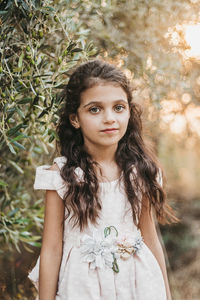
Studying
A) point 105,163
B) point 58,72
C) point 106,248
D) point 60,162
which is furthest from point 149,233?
point 58,72

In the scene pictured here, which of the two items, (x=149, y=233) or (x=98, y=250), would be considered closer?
(x=98, y=250)

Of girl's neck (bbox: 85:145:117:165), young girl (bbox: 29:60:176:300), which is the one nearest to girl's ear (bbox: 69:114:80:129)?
young girl (bbox: 29:60:176:300)

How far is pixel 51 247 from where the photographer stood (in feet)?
4.53

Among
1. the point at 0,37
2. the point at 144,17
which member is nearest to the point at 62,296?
the point at 0,37

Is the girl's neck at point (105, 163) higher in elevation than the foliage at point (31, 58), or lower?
lower

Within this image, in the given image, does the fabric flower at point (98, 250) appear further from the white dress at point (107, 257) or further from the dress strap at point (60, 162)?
the dress strap at point (60, 162)

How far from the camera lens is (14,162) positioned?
2084 millimetres

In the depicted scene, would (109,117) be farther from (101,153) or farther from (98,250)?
(98,250)

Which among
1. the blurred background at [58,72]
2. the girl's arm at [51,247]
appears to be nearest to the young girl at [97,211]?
the girl's arm at [51,247]

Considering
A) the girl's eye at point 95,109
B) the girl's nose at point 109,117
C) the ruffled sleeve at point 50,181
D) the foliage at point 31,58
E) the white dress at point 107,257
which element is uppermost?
the foliage at point 31,58

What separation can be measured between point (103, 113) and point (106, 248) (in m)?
0.53

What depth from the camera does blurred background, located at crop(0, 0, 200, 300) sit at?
1.45 meters

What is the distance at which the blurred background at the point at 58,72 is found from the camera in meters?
1.45

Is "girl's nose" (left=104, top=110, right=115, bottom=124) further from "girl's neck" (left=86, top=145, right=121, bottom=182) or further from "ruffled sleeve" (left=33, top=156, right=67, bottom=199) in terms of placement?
"ruffled sleeve" (left=33, top=156, right=67, bottom=199)
